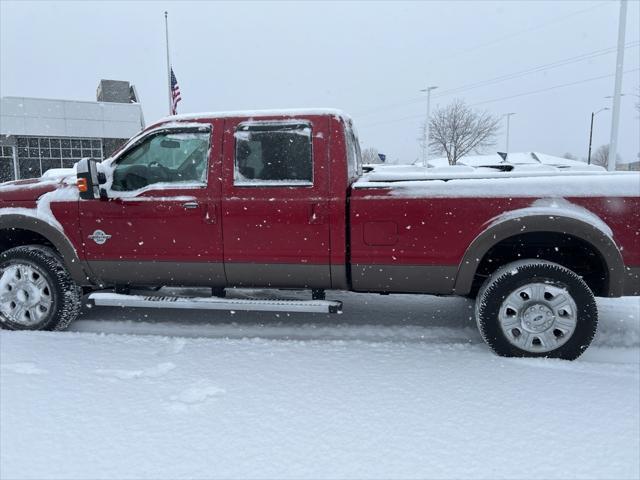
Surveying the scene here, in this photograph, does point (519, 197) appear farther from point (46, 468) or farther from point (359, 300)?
point (46, 468)

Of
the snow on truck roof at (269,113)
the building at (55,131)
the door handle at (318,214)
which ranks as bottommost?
the door handle at (318,214)

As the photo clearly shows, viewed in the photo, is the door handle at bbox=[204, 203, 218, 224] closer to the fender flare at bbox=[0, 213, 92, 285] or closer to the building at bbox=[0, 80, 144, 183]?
the fender flare at bbox=[0, 213, 92, 285]

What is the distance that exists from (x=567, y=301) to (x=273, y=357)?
218 centimetres

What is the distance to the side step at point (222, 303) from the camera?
388cm

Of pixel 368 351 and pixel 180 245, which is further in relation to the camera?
pixel 180 245

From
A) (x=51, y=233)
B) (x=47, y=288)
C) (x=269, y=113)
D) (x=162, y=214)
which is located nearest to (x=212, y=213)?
(x=162, y=214)

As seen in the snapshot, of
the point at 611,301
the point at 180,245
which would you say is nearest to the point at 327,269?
the point at 180,245

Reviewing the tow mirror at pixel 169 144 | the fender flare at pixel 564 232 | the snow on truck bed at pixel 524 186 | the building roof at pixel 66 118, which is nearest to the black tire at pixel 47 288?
the tow mirror at pixel 169 144

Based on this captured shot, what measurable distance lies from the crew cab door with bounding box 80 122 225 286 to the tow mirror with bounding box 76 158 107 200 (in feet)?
0.35

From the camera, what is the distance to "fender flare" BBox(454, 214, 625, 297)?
11.3ft

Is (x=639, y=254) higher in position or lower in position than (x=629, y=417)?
higher

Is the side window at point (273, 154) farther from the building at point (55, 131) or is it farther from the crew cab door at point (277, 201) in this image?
the building at point (55, 131)

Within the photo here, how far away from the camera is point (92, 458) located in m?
2.39

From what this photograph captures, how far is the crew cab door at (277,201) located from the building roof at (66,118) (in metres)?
30.5
